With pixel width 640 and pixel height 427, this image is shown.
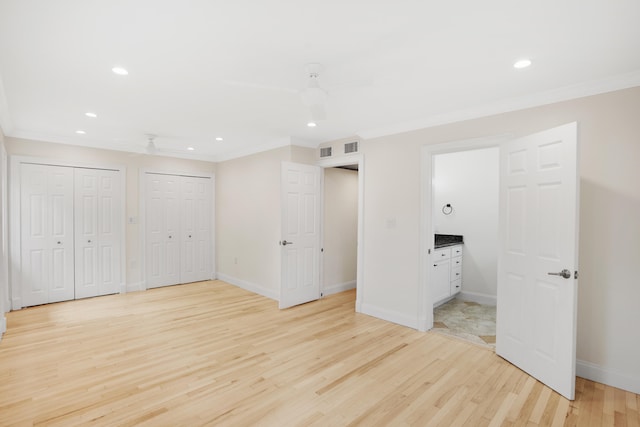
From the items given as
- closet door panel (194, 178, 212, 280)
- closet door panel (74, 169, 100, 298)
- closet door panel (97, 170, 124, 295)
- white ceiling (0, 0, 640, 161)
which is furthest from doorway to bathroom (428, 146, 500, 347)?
closet door panel (74, 169, 100, 298)

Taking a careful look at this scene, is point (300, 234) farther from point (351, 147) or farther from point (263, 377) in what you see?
point (263, 377)

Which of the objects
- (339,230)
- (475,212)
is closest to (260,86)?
(339,230)

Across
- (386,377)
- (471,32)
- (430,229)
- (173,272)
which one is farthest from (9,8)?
(173,272)

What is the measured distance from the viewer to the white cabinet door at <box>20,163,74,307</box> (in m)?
4.54

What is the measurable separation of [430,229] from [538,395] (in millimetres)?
1860

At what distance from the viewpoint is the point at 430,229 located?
3781mm

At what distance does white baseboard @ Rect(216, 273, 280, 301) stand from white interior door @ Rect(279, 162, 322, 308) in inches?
20.5

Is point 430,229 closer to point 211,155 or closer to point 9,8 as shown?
point 9,8

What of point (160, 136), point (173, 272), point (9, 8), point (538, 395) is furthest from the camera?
point (173, 272)

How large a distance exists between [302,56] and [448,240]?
411cm

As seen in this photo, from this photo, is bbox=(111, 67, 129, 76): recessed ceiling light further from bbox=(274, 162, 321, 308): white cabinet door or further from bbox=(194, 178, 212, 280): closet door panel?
bbox=(194, 178, 212, 280): closet door panel

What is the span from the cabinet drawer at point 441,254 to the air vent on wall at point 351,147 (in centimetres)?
187

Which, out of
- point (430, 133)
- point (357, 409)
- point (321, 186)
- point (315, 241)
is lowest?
point (357, 409)

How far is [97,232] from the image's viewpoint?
5133 millimetres
